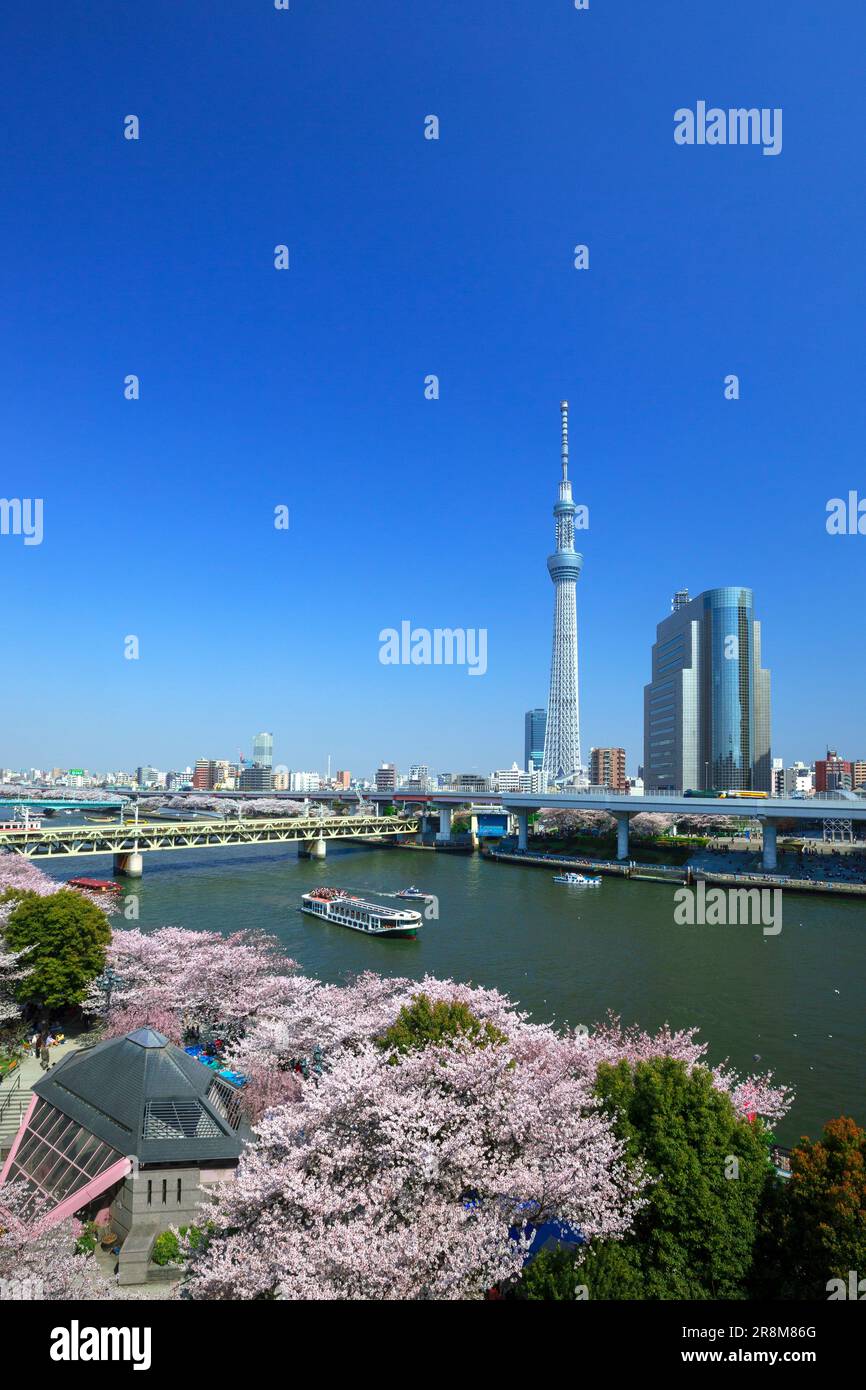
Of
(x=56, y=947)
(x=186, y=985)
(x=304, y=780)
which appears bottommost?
(x=304, y=780)

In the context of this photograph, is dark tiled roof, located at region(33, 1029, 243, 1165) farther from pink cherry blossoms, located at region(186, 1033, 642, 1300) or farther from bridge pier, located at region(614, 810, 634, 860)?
bridge pier, located at region(614, 810, 634, 860)

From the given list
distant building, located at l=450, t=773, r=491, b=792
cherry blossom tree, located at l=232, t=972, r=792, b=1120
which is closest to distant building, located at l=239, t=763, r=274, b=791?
distant building, located at l=450, t=773, r=491, b=792

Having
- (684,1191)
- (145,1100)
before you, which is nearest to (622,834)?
(145,1100)

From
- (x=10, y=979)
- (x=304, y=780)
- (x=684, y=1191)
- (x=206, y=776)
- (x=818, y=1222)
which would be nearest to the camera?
(x=818, y=1222)

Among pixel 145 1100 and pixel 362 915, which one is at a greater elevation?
pixel 145 1100

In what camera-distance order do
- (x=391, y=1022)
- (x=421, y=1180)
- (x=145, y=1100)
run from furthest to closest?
(x=391, y=1022)
(x=145, y=1100)
(x=421, y=1180)

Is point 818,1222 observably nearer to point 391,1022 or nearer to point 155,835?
point 391,1022

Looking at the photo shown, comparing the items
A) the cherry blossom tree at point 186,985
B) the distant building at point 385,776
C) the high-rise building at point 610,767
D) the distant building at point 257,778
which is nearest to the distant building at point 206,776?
the distant building at point 257,778
